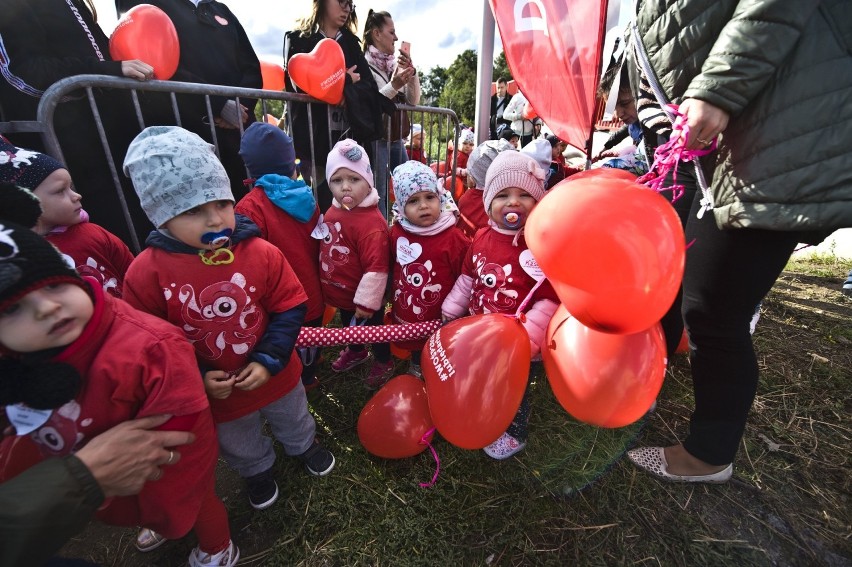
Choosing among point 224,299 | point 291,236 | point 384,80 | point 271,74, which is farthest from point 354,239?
point 271,74

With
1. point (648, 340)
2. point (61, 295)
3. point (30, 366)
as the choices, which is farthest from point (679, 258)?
point (30, 366)

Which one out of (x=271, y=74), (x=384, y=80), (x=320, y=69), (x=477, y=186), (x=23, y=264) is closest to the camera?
(x=23, y=264)

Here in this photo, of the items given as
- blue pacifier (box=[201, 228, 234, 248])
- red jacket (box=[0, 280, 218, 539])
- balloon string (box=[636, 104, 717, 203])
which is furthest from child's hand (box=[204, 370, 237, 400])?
balloon string (box=[636, 104, 717, 203])

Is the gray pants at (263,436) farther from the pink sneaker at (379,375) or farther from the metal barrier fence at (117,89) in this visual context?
the metal barrier fence at (117,89)

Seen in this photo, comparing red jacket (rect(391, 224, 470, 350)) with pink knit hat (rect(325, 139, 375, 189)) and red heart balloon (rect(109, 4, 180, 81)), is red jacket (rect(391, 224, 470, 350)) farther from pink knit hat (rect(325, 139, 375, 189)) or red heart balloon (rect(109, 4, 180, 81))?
red heart balloon (rect(109, 4, 180, 81))

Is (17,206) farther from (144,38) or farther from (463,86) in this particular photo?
(463,86)

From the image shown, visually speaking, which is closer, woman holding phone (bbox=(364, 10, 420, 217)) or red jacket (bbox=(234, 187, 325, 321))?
red jacket (bbox=(234, 187, 325, 321))

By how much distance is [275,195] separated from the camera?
222cm

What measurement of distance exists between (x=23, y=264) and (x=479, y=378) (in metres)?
1.31

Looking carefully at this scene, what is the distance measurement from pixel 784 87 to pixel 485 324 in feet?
3.74

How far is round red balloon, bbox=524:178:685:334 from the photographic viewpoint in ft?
3.30

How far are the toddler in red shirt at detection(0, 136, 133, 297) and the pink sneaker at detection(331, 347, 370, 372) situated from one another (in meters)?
1.34

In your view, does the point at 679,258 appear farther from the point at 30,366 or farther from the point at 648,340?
the point at 30,366

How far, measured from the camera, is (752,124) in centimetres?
119
